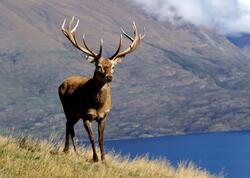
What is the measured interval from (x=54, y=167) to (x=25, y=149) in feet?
9.15

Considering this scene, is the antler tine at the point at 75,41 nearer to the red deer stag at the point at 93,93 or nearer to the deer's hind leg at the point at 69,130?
the red deer stag at the point at 93,93

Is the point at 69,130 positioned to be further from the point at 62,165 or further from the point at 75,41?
the point at 62,165

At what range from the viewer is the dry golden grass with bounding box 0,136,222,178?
1034 centimetres

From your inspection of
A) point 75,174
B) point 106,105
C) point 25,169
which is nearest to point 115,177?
point 75,174

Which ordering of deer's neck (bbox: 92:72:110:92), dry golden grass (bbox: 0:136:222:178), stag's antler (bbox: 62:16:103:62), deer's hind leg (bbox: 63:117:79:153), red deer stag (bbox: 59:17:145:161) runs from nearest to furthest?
dry golden grass (bbox: 0:136:222:178) → red deer stag (bbox: 59:17:145:161) → stag's antler (bbox: 62:16:103:62) → deer's neck (bbox: 92:72:110:92) → deer's hind leg (bbox: 63:117:79:153)

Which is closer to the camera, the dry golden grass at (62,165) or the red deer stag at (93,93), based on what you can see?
the dry golden grass at (62,165)

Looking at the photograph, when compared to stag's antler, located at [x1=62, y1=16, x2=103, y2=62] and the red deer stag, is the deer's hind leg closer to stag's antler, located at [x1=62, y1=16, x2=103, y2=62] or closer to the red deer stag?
the red deer stag

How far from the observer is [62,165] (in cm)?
1155

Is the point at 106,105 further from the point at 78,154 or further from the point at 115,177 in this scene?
the point at 115,177

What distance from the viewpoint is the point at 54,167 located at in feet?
35.1

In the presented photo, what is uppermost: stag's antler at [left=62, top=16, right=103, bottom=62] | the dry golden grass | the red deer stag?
stag's antler at [left=62, top=16, right=103, bottom=62]

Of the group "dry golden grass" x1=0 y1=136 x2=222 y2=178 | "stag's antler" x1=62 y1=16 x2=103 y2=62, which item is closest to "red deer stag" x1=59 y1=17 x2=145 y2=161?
"stag's antler" x1=62 y1=16 x2=103 y2=62

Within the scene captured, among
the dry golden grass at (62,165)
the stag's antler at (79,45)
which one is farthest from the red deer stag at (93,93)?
the dry golden grass at (62,165)

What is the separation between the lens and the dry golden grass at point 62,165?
10336 mm
